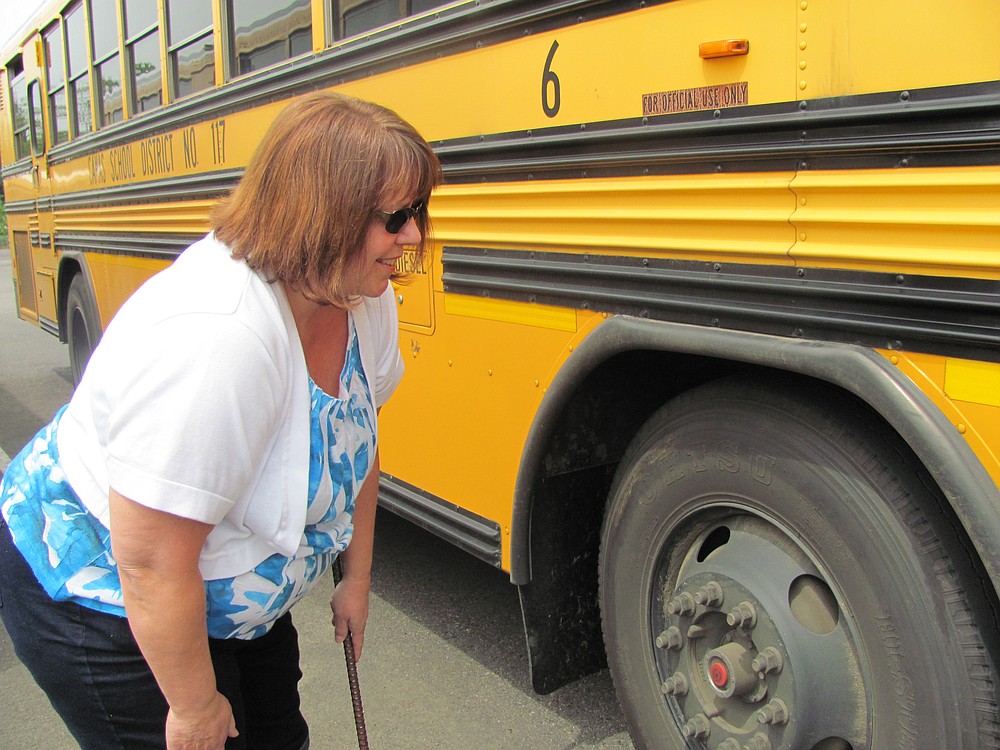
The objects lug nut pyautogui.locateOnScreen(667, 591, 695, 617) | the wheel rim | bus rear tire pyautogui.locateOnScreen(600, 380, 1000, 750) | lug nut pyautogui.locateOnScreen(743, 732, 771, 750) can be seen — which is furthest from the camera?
lug nut pyautogui.locateOnScreen(667, 591, 695, 617)

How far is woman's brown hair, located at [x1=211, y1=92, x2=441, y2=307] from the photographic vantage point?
137 centimetres

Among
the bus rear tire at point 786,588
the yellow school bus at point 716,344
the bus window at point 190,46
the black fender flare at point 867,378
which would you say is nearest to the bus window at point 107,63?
the bus window at point 190,46

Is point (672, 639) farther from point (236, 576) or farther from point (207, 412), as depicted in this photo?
point (207, 412)

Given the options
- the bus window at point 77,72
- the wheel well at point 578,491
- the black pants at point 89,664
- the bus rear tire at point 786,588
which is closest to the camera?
the black pants at point 89,664

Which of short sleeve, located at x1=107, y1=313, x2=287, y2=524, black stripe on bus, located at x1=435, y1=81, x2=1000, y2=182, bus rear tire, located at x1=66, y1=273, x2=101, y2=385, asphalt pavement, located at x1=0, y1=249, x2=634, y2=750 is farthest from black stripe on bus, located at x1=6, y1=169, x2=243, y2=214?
short sleeve, located at x1=107, y1=313, x2=287, y2=524

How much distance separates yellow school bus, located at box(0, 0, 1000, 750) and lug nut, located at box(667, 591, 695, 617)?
2 cm

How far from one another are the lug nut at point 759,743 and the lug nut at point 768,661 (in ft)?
0.43

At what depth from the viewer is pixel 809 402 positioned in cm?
184

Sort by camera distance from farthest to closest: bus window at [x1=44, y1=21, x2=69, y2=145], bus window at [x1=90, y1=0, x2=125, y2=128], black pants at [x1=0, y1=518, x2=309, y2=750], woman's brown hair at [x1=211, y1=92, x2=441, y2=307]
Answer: bus window at [x1=44, y1=21, x2=69, y2=145], bus window at [x1=90, y1=0, x2=125, y2=128], black pants at [x1=0, y1=518, x2=309, y2=750], woman's brown hair at [x1=211, y1=92, x2=441, y2=307]

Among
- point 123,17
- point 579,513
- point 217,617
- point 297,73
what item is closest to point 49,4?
point 123,17

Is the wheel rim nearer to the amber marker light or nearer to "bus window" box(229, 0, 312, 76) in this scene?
the amber marker light

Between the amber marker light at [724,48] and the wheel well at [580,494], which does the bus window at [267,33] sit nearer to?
the wheel well at [580,494]

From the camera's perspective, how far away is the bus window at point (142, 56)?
4.57m

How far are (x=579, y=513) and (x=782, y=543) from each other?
2.31 feet
